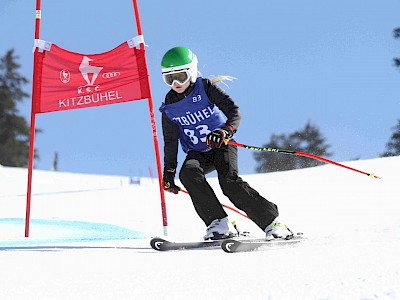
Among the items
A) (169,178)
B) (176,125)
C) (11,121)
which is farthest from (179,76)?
(11,121)

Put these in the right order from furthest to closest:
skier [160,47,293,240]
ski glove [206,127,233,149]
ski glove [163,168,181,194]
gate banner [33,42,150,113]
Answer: gate banner [33,42,150,113] < ski glove [163,168,181,194] < skier [160,47,293,240] < ski glove [206,127,233,149]

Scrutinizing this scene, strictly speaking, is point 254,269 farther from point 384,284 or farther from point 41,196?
point 41,196

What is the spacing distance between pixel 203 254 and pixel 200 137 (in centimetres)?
106

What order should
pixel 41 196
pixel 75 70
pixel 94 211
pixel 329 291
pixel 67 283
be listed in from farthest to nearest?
pixel 41 196 < pixel 94 211 < pixel 75 70 < pixel 67 283 < pixel 329 291

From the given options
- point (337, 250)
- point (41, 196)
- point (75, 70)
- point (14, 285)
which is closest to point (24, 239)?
point (75, 70)

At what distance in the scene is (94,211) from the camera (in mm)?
7887

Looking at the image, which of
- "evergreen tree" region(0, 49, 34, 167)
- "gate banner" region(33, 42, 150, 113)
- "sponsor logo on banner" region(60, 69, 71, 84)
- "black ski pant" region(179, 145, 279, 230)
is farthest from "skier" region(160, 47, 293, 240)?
"evergreen tree" region(0, 49, 34, 167)

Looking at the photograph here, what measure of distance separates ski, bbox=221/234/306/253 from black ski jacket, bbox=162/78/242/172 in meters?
0.87

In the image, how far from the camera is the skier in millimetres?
4141

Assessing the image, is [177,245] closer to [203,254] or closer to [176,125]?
[203,254]

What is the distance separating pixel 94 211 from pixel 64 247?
3.49m

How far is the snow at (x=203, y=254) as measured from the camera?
2250 mm

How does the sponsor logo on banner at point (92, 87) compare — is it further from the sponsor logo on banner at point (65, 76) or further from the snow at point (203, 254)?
the snow at point (203, 254)

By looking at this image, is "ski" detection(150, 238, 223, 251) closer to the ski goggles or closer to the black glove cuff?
the black glove cuff
